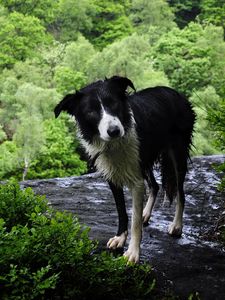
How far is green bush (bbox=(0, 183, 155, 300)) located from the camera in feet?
9.77

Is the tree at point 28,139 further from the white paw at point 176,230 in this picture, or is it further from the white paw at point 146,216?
the white paw at point 176,230

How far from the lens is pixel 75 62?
124ft

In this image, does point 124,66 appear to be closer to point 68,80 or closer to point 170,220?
point 68,80

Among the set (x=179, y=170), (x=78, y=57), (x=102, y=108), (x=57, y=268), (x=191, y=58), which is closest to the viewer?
(x=57, y=268)

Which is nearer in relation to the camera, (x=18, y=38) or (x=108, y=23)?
(x=18, y=38)

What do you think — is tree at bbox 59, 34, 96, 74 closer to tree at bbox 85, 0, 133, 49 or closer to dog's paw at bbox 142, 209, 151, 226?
tree at bbox 85, 0, 133, 49

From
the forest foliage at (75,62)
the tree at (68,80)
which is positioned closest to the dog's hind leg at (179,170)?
the forest foliage at (75,62)

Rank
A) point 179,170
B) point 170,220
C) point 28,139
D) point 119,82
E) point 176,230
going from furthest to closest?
1. point 28,139
2. point 170,220
3. point 179,170
4. point 176,230
5. point 119,82

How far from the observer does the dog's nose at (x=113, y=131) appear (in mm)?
3891

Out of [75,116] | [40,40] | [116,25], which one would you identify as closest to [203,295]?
[75,116]

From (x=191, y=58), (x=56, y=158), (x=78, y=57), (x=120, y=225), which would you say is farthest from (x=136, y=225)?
(x=191, y=58)

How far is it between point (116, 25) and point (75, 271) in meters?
51.9

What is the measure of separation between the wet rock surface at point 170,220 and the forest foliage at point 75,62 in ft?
51.3

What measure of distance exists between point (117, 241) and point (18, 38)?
134ft
